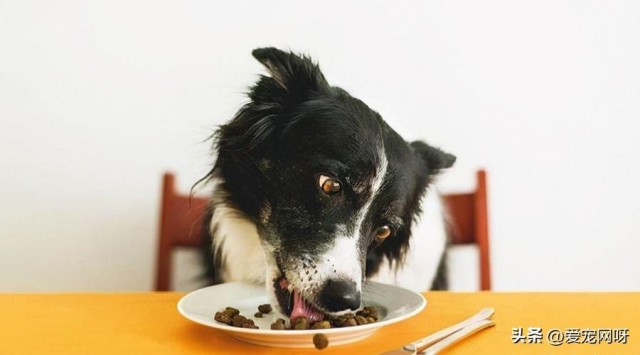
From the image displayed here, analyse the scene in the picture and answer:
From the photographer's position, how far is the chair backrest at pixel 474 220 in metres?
1.87

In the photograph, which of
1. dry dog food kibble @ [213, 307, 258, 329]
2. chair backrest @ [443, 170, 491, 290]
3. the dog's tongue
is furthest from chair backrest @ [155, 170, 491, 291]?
dry dog food kibble @ [213, 307, 258, 329]

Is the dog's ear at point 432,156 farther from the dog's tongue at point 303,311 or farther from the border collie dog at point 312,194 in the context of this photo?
the dog's tongue at point 303,311

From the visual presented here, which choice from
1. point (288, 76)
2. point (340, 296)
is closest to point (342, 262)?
point (340, 296)

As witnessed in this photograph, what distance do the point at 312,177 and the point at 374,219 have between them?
0.19 meters

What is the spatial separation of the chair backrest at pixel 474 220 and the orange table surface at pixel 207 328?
453 mm

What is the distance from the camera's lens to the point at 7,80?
1.81 metres

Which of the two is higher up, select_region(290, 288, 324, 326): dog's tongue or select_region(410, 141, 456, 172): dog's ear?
select_region(410, 141, 456, 172): dog's ear

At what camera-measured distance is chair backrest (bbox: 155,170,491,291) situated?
1.80 m

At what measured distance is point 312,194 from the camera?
4.49 feet

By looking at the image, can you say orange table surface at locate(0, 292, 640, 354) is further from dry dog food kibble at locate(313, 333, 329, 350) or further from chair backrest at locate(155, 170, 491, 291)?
chair backrest at locate(155, 170, 491, 291)

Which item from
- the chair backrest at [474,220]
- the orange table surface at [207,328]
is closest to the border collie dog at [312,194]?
the chair backrest at [474,220]

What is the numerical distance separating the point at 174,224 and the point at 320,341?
1005mm

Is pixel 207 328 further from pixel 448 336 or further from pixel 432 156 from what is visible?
pixel 432 156

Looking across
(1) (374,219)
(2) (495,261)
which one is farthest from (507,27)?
(1) (374,219)
